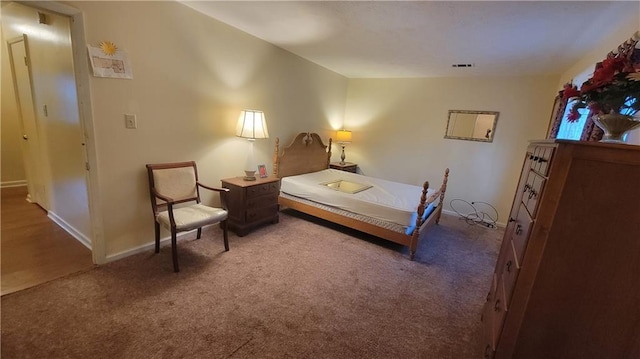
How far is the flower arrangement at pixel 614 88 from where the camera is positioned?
3.35ft

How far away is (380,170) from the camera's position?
203 inches

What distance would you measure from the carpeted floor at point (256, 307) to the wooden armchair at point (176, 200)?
350mm

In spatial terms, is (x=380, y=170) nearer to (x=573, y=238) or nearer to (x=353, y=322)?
(x=353, y=322)

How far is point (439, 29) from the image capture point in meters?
2.44

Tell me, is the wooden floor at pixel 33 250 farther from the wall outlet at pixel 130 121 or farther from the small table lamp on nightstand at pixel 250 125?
the small table lamp on nightstand at pixel 250 125

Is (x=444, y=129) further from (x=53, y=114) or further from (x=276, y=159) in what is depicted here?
(x=53, y=114)

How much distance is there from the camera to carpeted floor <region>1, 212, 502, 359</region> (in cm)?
158

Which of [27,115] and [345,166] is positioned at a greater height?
[27,115]

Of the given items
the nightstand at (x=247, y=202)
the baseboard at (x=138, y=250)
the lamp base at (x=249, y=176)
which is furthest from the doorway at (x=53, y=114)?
the lamp base at (x=249, y=176)

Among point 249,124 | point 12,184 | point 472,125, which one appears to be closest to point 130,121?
point 249,124

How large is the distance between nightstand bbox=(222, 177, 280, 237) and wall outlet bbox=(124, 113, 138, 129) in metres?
1.06

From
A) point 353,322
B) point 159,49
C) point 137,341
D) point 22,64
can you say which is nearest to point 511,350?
point 353,322

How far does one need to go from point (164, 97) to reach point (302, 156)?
7.15 feet

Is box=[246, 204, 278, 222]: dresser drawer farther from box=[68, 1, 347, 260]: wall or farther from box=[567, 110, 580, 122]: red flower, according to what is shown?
box=[567, 110, 580, 122]: red flower
